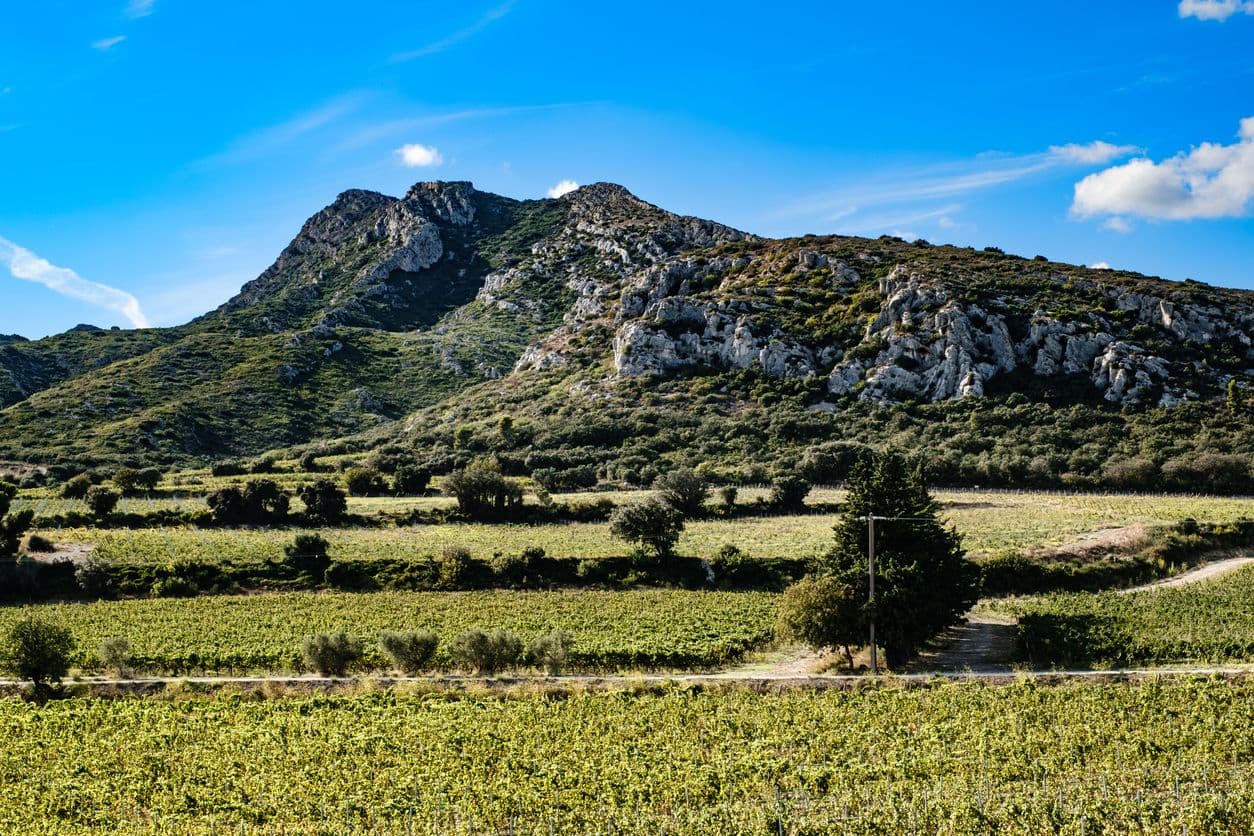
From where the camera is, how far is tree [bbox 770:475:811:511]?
83.3 m

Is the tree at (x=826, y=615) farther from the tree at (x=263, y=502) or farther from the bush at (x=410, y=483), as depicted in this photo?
the bush at (x=410, y=483)

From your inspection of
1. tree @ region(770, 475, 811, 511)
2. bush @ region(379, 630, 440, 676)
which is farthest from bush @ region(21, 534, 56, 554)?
tree @ region(770, 475, 811, 511)

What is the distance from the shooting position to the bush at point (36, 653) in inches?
1590

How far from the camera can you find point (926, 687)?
37.2 meters

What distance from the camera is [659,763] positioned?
28797 mm

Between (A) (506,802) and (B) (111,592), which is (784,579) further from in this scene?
(B) (111,592)

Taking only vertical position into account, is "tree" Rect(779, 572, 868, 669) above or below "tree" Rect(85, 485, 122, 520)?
below

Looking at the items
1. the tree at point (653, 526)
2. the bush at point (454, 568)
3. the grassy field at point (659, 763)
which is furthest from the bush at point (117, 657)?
the tree at point (653, 526)

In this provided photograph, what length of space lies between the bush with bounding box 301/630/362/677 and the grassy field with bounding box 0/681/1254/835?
475 centimetres

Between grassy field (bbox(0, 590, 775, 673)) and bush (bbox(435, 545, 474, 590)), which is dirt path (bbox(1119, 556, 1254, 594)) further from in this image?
bush (bbox(435, 545, 474, 590))

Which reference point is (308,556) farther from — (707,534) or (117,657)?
(707,534)

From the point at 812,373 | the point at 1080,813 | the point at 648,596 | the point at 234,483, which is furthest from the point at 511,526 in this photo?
the point at 812,373

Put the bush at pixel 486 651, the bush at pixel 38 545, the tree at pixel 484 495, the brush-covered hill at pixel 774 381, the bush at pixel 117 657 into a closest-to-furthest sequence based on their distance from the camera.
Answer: the bush at pixel 486 651, the bush at pixel 117 657, the bush at pixel 38 545, the tree at pixel 484 495, the brush-covered hill at pixel 774 381

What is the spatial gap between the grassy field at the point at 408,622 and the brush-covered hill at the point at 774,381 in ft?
152
